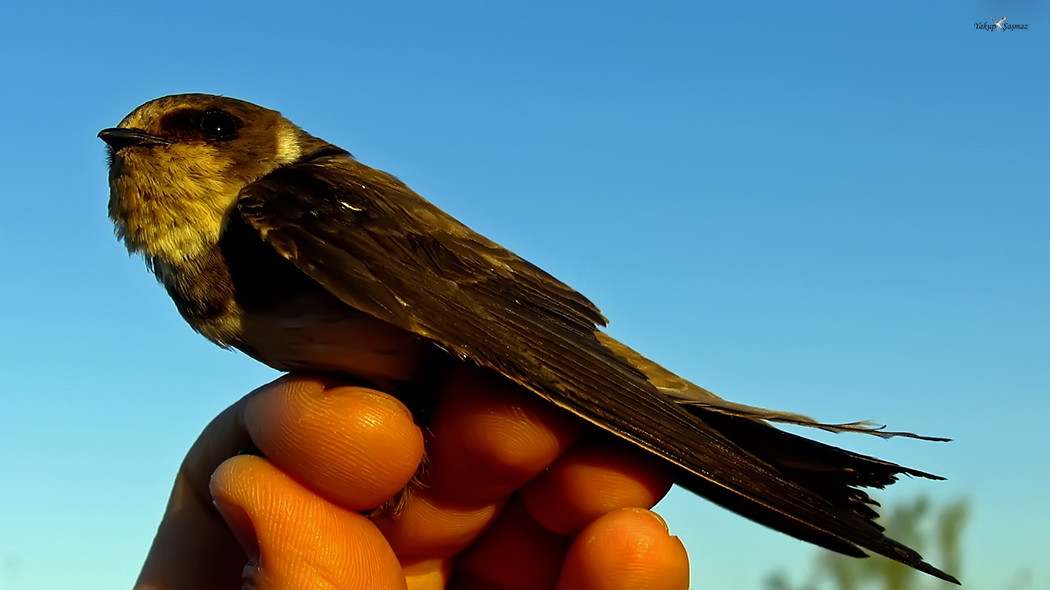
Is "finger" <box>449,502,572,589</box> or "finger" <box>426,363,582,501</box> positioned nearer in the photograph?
"finger" <box>426,363,582,501</box>

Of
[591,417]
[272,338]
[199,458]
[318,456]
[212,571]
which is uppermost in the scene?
[591,417]

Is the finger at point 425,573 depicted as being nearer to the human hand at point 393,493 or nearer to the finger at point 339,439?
the human hand at point 393,493

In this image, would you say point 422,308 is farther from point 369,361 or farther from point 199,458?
point 199,458

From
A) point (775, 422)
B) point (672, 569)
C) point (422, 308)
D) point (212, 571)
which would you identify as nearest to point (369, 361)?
point (422, 308)

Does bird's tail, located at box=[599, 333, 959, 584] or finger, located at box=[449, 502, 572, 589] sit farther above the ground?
bird's tail, located at box=[599, 333, 959, 584]

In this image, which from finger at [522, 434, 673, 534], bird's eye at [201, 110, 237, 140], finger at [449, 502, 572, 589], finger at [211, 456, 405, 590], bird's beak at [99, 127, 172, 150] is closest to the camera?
finger at [211, 456, 405, 590]

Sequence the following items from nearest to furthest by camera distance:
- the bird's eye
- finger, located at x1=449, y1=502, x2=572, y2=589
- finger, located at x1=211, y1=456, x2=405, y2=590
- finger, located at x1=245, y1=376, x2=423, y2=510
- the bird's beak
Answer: finger, located at x1=211, y1=456, x2=405, y2=590, finger, located at x1=245, y1=376, x2=423, y2=510, finger, located at x1=449, y1=502, x2=572, y2=589, the bird's beak, the bird's eye

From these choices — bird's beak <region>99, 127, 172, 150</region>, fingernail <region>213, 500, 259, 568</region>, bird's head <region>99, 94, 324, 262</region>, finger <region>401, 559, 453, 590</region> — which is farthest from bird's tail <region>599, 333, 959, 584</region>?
bird's beak <region>99, 127, 172, 150</region>

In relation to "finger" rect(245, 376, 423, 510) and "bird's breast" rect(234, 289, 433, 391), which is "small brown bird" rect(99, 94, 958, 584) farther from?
"finger" rect(245, 376, 423, 510)
